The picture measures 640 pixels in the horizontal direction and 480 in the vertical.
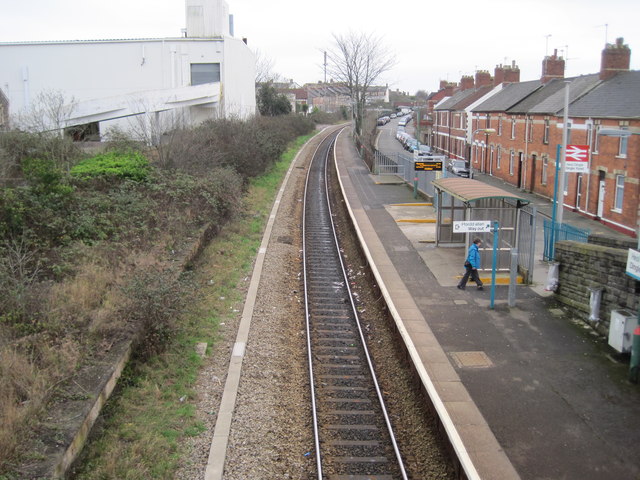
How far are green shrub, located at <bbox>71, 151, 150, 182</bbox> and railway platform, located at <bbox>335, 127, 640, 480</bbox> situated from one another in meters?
9.03

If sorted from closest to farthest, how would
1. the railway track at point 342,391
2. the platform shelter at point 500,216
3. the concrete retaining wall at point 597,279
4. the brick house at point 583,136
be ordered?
1. the railway track at point 342,391
2. the concrete retaining wall at point 597,279
3. the platform shelter at point 500,216
4. the brick house at point 583,136

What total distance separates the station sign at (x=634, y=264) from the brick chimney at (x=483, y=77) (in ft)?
158

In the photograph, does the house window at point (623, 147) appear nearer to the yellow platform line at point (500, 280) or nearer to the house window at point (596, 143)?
the house window at point (596, 143)

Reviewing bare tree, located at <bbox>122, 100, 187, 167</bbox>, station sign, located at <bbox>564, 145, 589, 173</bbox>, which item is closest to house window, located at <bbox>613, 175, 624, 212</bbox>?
station sign, located at <bbox>564, 145, 589, 173</bbox>

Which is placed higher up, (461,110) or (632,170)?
(461,110)

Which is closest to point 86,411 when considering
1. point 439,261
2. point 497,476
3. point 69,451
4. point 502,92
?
point 69,451

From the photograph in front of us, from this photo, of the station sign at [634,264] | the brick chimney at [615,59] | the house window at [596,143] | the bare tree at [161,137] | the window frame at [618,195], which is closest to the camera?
the station sign at [634,264]

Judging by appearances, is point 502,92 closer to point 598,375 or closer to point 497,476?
point 598,375

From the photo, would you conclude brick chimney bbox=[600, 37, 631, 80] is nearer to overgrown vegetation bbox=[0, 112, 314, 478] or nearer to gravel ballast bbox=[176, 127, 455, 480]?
overgrown vegetation bbox=[0, 112, 314, 478]

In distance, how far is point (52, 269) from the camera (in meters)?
12.8

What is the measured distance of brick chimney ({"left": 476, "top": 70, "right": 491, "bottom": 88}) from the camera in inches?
2176

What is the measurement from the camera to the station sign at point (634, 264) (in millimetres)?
10111

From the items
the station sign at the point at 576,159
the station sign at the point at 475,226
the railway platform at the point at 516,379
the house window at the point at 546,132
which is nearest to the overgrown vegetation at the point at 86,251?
the railway platform at the point at 516,379

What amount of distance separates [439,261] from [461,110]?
3789 centimetres
